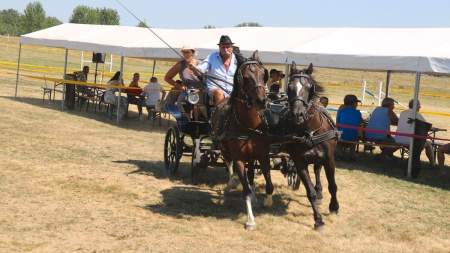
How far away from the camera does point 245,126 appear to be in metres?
6.80

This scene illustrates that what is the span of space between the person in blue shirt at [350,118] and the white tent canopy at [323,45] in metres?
1.02

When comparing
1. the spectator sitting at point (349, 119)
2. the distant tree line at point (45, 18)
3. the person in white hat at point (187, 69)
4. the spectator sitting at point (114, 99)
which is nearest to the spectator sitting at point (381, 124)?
the spectator sitting at point (349, 119)

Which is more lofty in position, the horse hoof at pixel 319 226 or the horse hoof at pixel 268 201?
the horse hoof at pixel 268 201

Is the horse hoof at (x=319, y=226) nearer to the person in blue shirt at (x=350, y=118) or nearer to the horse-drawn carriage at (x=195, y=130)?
the horse-drawn carriage at (x=195, y=130)

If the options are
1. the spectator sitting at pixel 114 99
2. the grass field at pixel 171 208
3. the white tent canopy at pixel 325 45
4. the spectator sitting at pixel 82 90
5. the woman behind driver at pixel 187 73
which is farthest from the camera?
the spectator sitting at pixel 82 90

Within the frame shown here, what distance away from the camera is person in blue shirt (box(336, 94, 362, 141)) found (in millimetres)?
11930

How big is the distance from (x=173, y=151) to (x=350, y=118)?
4.25 meters

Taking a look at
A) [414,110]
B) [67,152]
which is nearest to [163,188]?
[67,152]

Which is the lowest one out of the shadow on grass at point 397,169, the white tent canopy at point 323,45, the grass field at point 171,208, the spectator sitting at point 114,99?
the grass field at point 171,208

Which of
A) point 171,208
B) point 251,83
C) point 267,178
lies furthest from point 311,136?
point 171,208

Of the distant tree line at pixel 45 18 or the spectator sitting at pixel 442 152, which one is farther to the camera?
the distant tree line at pixel 45 18

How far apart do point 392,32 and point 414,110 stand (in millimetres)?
2552

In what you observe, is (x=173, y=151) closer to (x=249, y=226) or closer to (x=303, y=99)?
(x=249, y=226)

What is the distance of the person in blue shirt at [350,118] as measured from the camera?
39.1 ft
